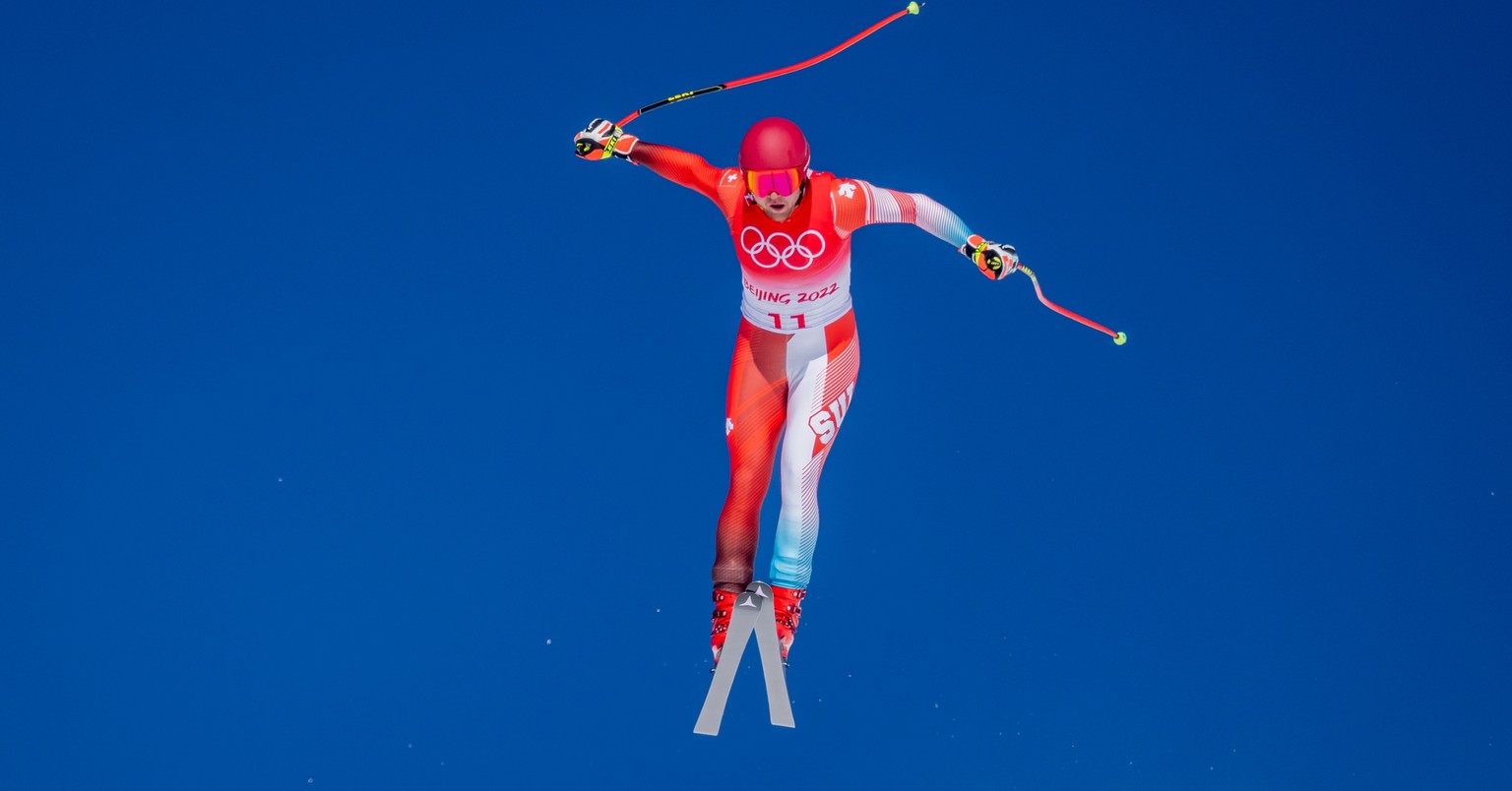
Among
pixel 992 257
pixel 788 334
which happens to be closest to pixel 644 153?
pixel 788 334

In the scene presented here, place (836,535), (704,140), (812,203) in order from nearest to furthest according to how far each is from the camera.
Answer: (812,203) → (704,140) → (836,535)

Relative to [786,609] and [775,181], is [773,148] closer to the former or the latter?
[775,181]

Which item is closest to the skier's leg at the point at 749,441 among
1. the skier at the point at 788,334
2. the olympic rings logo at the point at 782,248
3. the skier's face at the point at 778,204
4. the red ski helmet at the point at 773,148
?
the skier at the point at 788,334

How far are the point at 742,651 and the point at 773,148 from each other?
979 millimetres

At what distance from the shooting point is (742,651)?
11.1ft

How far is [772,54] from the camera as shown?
383cm

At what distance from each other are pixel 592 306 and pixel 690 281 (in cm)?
25

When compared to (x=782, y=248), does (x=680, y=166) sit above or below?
above

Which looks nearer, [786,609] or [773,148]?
[773,148]

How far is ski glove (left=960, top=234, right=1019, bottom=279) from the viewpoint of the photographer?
3.28 metres

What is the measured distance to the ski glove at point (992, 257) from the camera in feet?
10.8

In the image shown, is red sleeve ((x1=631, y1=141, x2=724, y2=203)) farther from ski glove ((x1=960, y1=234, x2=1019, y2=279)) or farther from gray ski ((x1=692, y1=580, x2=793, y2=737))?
gray ski ((x1=692, y1=580, x2=793, y2=737))

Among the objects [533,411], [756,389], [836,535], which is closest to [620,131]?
[756,389]

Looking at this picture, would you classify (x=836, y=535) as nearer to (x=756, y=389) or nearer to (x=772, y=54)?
(x=756, y=389)
